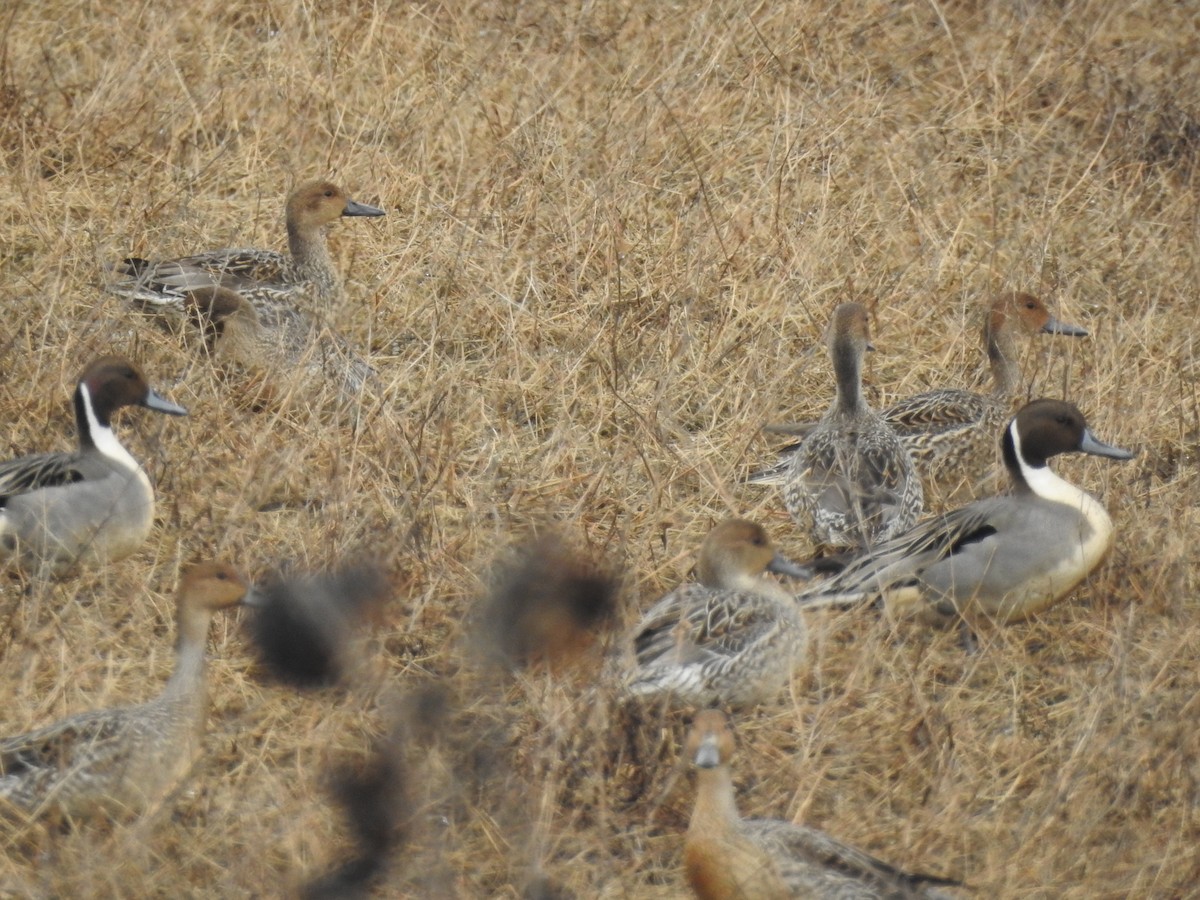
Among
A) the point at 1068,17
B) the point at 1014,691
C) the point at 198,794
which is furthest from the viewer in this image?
the point at 1068,17

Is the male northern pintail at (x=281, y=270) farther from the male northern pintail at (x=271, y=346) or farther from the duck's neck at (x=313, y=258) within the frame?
the male northern pintail at (x=271, y=346)

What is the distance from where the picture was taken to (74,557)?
14.3ft

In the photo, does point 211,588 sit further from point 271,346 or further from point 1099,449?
point 1099,449

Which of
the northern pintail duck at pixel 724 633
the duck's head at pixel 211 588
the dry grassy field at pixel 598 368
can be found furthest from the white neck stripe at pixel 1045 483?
the duck's head at pixel 211 588

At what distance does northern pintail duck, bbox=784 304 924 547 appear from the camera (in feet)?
16.1

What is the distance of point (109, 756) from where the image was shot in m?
3.45

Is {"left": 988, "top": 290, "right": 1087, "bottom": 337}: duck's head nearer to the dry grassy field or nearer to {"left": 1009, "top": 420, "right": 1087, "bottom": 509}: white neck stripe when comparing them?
the dry grassy field

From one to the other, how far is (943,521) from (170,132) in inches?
143

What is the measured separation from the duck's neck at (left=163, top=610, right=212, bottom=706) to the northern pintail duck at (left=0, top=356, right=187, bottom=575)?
58cm

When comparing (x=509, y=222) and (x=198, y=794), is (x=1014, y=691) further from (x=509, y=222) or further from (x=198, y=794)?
(x=509, y=222)

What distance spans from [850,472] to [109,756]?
231 centimetres

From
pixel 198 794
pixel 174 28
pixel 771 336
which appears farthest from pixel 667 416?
pixel 174 28

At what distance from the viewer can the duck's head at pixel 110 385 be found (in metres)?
4.67

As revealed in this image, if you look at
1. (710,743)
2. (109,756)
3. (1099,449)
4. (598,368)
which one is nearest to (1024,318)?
(1099,449)
